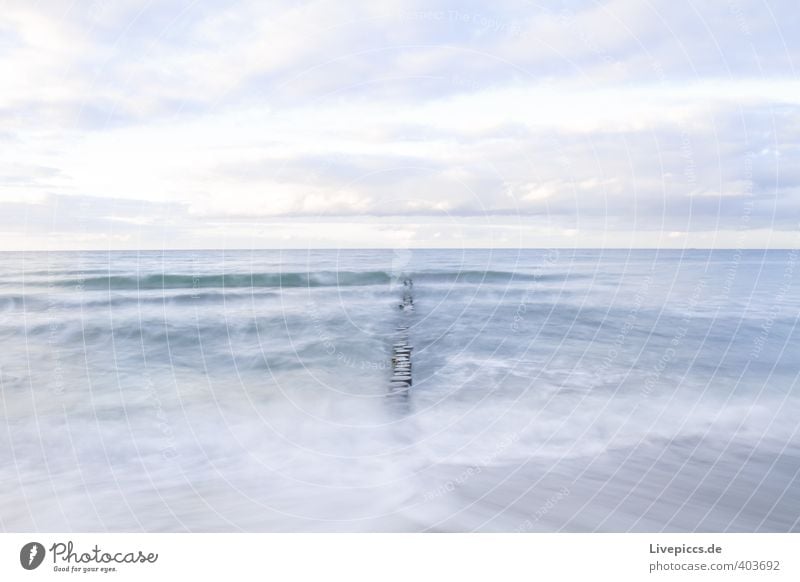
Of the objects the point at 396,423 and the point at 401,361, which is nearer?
the point at 396,423

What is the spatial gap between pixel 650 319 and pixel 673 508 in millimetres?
13615

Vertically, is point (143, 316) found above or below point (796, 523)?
above

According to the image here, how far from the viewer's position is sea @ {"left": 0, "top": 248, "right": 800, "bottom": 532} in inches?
279

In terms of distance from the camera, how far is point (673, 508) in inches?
281

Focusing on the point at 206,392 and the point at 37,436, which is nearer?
the point at 37,436

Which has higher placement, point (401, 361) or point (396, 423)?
point (401, 361)

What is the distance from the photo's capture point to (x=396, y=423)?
31.2 ft

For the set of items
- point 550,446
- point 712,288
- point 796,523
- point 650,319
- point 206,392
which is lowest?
point 796,523

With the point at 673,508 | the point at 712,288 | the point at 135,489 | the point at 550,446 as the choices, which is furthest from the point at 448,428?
the point at 712,288

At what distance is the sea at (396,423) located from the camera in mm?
7086

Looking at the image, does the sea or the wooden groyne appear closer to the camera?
the sea

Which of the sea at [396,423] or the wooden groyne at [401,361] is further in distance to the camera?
the wooden groyne at [401,361]

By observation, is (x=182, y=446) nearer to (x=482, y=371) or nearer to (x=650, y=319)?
(x=482, y=371)

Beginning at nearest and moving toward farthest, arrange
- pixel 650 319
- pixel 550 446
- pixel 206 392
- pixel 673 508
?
pixel 673 508
pixel 550 446
pixel 206 392
pixel 650 319
